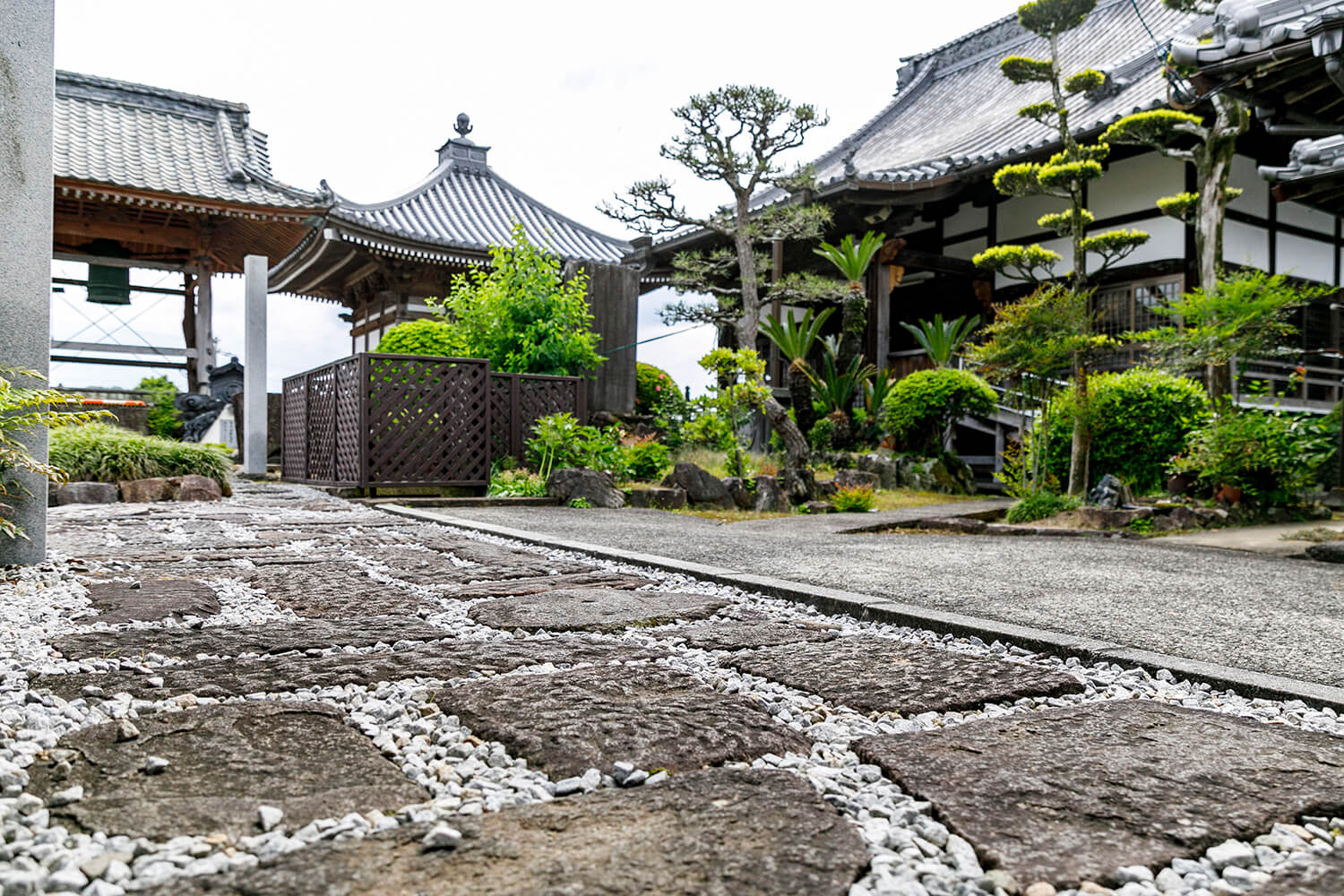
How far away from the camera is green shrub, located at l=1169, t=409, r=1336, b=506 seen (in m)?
6.45

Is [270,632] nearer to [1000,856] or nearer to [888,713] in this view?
[888,713]

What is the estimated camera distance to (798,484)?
845 centimetres

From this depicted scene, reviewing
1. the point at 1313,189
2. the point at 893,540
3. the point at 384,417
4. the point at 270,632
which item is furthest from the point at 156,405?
the point at 1313,189

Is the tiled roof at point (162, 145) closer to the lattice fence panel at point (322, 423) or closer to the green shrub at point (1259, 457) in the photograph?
the lattice fence panel at point (322, 423)

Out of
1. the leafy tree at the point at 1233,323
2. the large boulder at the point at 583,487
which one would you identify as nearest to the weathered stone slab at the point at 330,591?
the large boulder at the point at 583,487

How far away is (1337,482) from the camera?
277 inches

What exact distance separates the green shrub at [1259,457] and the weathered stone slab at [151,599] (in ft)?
21.9

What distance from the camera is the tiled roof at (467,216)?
13.6 metres

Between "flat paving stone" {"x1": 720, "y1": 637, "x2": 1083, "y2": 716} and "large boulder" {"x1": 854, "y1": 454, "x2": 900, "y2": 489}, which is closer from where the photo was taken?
"flat paving stone" {"x1": 720, "y1": 637, "x2": 1083, "y2": 716}

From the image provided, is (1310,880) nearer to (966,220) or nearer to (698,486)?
(698,486)

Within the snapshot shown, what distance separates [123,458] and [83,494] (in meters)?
0.52

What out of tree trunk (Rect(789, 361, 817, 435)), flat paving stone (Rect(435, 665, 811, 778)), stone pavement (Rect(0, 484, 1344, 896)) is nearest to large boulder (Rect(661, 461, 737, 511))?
tree trunk (Rect(789, 361, 817, 435))

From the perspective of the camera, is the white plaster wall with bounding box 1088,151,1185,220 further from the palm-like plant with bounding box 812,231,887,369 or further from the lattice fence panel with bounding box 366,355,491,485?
the lattice fence panel with bounding box 366,355,491,485

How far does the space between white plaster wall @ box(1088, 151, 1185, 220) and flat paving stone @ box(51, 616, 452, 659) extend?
37.9ft
